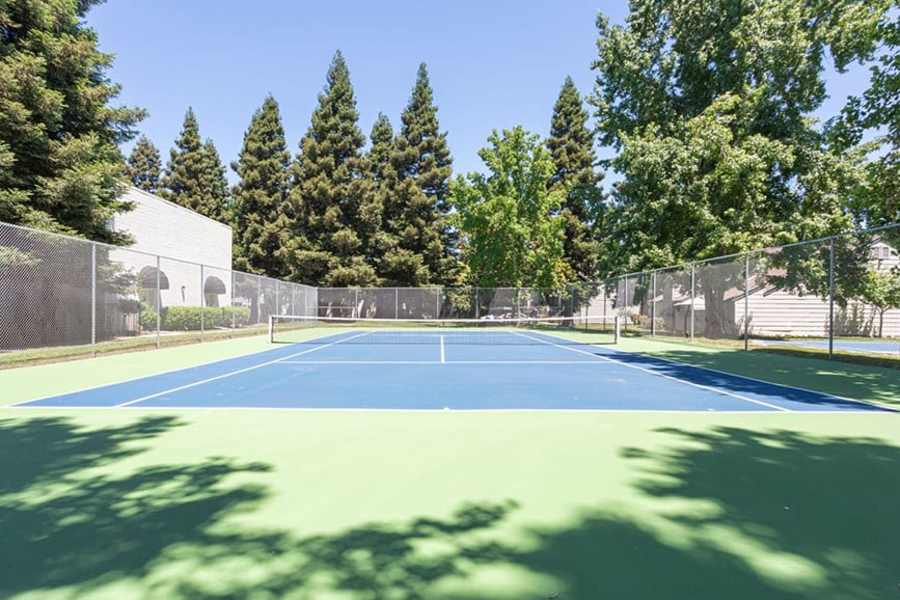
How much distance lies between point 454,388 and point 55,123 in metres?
15.5

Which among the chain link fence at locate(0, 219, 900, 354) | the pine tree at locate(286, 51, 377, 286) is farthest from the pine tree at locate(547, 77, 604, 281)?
the pine tree at locate(286, 51, 377, 286)

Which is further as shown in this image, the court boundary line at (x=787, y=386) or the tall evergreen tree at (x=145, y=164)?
the tall evergreen tree at (x=145, y=164)

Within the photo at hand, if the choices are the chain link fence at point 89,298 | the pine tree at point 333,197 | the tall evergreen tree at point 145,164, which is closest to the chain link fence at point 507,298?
the chain link fence at point 89,298

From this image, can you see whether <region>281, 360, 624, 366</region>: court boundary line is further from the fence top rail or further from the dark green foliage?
the dark green foliage

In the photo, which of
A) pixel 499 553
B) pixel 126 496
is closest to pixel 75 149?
pixel 126 496

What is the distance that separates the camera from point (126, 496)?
3275 mm

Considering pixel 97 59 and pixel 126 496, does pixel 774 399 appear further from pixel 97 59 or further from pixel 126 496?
pixel 97 59

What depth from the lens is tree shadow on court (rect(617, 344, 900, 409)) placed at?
7.64 m

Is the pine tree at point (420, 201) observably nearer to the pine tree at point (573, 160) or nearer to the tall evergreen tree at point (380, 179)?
the tall evergreen tree at point (380, 179)

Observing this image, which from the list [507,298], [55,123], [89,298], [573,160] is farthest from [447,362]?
[573,160]

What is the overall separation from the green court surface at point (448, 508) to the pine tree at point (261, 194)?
39874 mm

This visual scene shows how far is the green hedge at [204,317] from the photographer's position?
1866 cm

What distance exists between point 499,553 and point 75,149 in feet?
57.4

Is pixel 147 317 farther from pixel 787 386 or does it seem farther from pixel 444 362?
pixel 787 386
